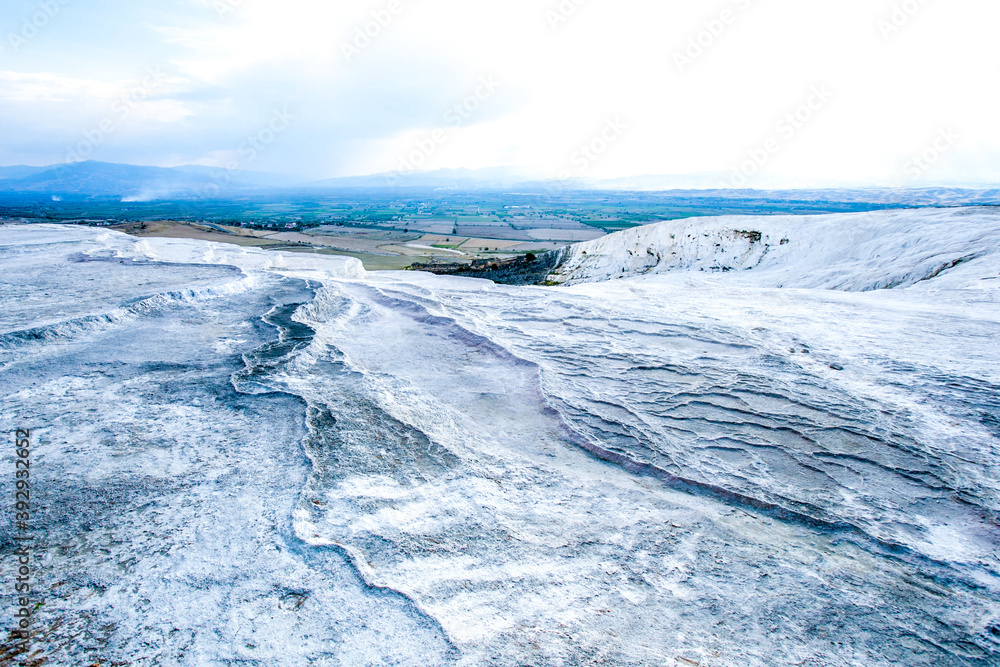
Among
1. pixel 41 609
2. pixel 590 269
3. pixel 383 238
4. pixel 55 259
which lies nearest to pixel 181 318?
pixel 41 609

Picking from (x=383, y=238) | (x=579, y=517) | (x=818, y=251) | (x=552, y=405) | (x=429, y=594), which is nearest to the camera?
(x=429, y=594)

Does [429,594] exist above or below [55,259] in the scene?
below

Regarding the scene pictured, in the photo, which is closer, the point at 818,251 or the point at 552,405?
the point at 552,405

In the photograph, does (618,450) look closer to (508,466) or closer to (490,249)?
(508,466)

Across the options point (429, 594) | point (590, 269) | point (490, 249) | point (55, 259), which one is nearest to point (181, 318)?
point (429, 594)

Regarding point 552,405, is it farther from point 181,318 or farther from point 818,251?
point 818,251

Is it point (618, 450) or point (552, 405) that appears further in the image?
point (552, 405)

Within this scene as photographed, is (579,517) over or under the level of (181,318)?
under

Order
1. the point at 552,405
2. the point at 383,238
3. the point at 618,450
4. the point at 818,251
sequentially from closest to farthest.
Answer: the point at 618,450
the point at 552,405
the point at 818,251
the point at 383,238

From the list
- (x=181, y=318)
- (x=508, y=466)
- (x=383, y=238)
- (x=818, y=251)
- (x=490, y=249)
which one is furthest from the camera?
(x=383, y=238)
